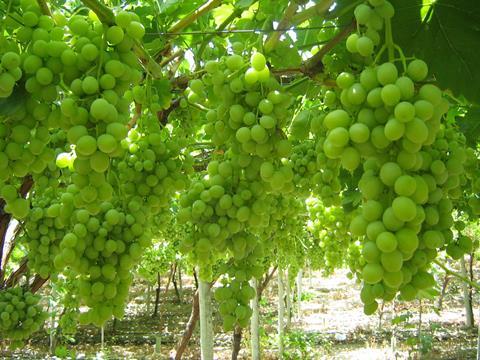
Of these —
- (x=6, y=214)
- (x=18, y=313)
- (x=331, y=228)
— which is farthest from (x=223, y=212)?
(x=18, y=313)

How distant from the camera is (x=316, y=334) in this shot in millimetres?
11320

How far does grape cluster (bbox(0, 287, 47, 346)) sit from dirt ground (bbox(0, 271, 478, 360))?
6.10 meters

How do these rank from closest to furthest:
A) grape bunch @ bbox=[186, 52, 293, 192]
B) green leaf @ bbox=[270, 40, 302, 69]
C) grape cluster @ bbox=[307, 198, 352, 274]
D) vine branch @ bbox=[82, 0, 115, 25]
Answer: vine branch @ bbox=[82, 0, 115, 25] < grape bunch @ bbox=[186, 52, 293, 192] < green leaf @ bbox=[270, 40, 302, 69] < grape cluster @ bbox=[307, 198, 352, 274]

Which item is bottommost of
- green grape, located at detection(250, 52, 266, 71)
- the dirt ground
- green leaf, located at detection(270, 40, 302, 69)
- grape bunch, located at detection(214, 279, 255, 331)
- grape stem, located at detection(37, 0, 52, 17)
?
the dirt ground

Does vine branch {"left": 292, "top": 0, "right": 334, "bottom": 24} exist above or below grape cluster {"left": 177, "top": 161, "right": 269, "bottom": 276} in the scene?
above

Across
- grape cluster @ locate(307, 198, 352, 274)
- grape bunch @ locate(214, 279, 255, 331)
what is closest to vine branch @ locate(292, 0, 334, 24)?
grape bunch @ locate(214, 279, 255, 331)

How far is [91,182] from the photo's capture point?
3.35 feet

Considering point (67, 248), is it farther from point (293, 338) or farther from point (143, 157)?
point (293, 338)

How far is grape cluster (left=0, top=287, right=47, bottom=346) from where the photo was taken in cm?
303

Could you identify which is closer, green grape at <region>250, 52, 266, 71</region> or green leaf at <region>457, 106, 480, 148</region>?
green grape at <region>250, 52, 266, 71</region>

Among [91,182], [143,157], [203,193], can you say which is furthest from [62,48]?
[143,157]

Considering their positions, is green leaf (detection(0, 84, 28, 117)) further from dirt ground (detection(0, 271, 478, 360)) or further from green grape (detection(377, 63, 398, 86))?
dirt ground (detection(0, 271, 478, 360))

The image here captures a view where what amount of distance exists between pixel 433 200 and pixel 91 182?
0.68 m

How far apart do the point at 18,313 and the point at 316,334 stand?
363 inches
